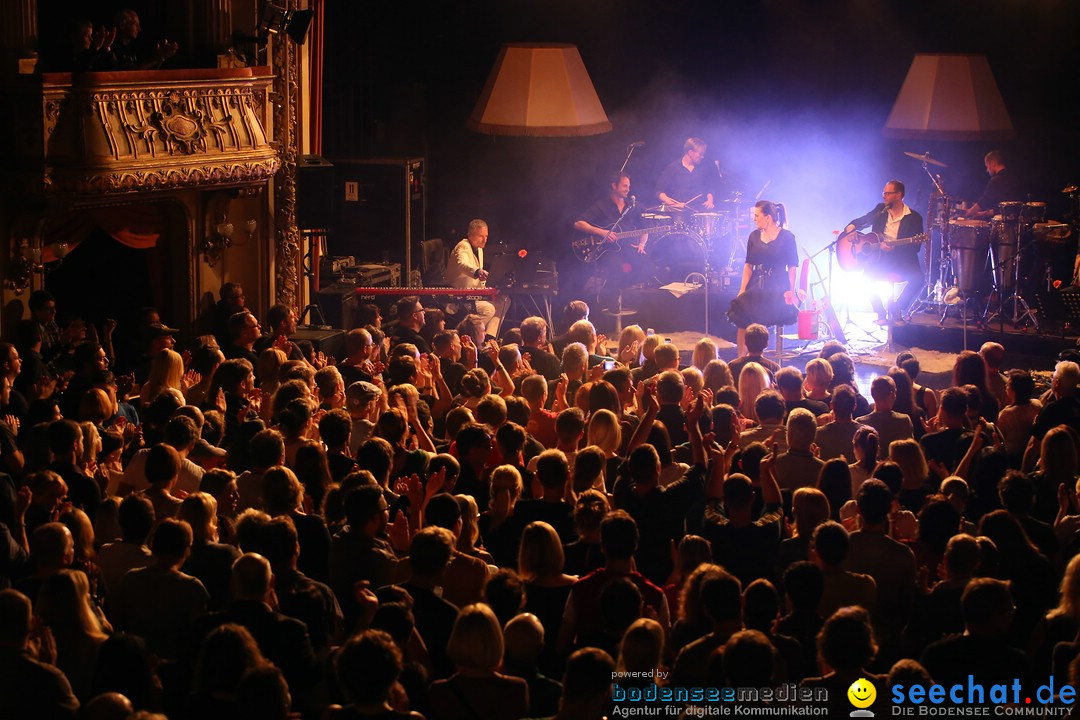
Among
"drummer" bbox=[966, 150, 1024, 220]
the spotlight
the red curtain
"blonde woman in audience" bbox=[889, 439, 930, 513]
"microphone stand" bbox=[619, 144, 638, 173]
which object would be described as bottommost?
"blonde woman in audience" bbox=[889, 439, 930, 513]

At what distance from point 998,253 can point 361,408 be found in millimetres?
9188

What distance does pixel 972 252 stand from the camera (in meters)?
13.7

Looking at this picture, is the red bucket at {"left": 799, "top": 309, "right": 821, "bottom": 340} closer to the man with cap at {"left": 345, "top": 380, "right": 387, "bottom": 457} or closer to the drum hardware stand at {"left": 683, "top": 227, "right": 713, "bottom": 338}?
the drum hardware stand at {"left": 683, "top": 227, "right": 713, "bottom": 338}

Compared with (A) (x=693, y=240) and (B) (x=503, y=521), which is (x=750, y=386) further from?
(A) (x=693, y=240)

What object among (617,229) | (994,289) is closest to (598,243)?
(617,229)

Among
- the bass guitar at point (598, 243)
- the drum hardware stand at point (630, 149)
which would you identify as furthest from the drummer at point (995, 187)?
the drum hardware stand at point (630, 149)

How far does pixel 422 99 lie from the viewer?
50.7ft

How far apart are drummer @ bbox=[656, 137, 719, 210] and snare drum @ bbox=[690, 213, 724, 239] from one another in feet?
2.00

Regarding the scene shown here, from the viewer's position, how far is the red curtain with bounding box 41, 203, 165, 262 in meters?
10.8

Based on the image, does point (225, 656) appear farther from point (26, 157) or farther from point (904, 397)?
point (26, 157)

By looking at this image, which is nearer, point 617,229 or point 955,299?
point 955,299

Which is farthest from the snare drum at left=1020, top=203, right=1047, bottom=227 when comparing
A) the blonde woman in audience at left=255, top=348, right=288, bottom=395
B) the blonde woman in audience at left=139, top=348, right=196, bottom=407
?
the blonde woman in audience at left=139, top=348, right=196, bottom=407

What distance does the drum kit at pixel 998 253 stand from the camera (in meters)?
13.6

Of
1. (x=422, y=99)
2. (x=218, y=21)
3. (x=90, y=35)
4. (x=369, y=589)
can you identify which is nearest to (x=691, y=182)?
(x=422, y=99)
